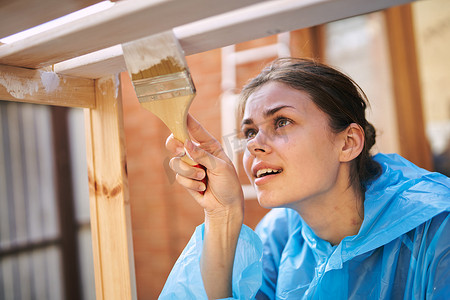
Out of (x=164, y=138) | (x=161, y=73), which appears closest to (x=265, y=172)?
(x=161, y=73)

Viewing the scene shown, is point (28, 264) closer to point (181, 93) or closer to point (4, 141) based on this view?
point (4, 141)

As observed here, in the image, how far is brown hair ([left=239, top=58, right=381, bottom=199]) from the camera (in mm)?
1105

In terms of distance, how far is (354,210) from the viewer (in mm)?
1157

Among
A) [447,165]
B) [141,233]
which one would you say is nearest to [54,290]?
[141,233]

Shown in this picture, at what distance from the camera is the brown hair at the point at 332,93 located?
3.63 ft

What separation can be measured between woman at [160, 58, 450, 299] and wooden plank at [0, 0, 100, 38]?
369mm

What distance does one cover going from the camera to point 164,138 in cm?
250

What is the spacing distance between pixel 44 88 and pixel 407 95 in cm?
214

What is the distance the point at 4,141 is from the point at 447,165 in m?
2.91

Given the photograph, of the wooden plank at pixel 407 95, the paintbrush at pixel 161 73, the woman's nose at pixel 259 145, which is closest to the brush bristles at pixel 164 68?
the paintbrush at pixel 161 73

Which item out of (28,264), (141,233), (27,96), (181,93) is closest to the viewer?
(181,93)

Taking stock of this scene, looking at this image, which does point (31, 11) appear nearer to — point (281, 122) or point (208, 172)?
point (208, 172)

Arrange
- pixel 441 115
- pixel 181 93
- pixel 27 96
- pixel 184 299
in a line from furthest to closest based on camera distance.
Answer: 1. pixel 441 115
2. pixel 184 299
3. pixel 27 96
4. pixel 181 93

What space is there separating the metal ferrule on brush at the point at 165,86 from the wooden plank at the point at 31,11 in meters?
0.17
